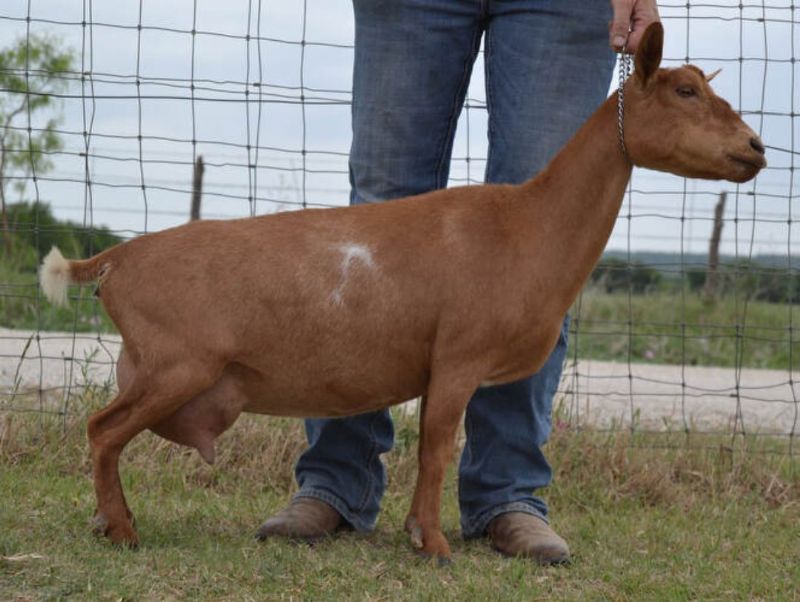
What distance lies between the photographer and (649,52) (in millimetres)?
3848

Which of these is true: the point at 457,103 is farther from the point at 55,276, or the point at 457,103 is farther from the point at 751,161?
the point at 55,276

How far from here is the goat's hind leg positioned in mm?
3803

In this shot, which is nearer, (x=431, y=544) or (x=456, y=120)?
(x=431, y=544)

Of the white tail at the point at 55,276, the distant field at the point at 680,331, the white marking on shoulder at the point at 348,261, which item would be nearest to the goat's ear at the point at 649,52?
the white marking on shoulder at the point at 348,261

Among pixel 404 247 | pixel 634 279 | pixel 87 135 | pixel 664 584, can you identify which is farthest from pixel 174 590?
pixel 634 279

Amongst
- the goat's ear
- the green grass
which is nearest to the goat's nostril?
the goat's ear

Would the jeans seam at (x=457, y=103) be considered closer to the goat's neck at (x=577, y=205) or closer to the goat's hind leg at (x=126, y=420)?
the goat's neck at (x=577, y=205)

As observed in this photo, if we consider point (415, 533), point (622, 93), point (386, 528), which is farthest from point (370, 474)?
point (622, 93)

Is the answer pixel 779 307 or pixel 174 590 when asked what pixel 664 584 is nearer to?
pixel 174 590

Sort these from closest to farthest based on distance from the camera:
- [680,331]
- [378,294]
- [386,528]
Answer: [378,294], [386,528], [680,331]

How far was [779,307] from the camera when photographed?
12516 mm

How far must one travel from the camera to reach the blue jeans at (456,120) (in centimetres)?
433

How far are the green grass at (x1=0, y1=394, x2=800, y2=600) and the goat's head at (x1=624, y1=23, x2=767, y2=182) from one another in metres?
1.35

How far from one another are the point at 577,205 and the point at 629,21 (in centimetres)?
61
